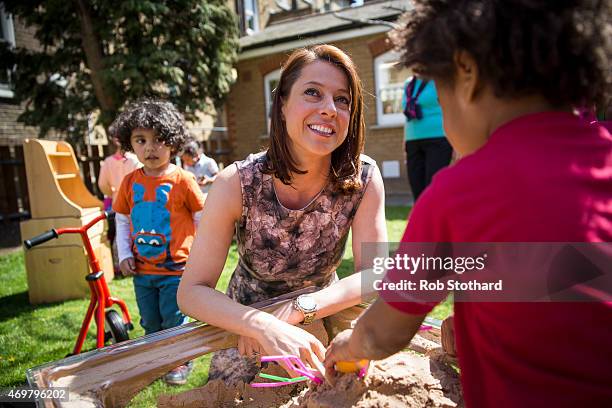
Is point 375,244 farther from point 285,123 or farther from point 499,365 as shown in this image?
point 499,365

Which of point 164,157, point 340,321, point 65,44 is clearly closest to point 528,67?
point 340,321

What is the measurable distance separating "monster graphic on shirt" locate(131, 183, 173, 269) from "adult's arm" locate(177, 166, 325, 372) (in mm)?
1252

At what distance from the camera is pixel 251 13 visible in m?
17.0

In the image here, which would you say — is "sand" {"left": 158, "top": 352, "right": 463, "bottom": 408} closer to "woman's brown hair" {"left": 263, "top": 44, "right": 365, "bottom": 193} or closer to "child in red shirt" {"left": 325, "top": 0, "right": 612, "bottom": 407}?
"child in red shirt" {"left": 325, "top": 0, "right": 612, "bottom": 407}

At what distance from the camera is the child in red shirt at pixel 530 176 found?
0.76 meters

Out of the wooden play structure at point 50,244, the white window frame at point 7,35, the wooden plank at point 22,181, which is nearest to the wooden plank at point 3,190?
the wooden plank at point 22,181

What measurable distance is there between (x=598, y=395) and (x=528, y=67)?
55 centimetres

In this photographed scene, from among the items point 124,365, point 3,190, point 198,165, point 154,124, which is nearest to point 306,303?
point 124,365

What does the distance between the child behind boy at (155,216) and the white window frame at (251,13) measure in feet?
47.8

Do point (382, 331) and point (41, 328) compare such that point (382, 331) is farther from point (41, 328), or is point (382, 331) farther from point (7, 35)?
point (7, 35)

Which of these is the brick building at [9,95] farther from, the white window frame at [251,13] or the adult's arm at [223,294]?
the adult's arm at [223,294]

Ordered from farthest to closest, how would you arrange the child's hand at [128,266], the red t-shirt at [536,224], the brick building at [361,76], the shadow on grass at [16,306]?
the brick building at [361,76], the shadow on grass at [16,306], the child's hand at [128,266], the red t-shirt at [536,224]

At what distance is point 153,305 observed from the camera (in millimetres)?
3043

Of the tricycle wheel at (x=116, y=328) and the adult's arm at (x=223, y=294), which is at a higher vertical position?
the adult's arm at (x=223, y=294)
